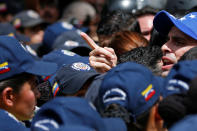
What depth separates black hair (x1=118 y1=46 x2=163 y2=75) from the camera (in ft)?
7.30

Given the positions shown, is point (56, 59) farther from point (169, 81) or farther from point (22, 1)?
point (22, 1)

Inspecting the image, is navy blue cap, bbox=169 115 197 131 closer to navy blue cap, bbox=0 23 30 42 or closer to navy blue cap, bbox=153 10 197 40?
navy blue cap, bbox=153 10 197 40

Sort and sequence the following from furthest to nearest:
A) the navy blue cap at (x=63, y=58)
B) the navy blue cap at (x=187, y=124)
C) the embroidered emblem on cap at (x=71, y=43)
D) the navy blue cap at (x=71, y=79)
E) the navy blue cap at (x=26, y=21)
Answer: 1. the navy blue cap at (x=26, y=21)
2. the embroidered emblem on cap at (x=71, y=43)
3. the navy blue cap at (x=63, y=58)
4. the navy blue cap at (x=71, y=79)
5. the navy blue cap at (x=187, y=124)

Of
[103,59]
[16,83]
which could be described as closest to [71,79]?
[103,59]

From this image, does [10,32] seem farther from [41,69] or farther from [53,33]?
[41,69]

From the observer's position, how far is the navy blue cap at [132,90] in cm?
175

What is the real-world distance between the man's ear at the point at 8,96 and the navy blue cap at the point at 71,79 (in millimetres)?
244

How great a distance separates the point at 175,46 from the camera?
2.59 m

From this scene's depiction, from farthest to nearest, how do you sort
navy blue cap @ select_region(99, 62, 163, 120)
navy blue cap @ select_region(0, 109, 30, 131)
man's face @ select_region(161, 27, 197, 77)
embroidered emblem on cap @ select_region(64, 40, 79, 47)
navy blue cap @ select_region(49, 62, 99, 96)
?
1. embroidered emblem on cap @ select_region(64, 40, 79, 47)
2. man's face @ select_region(161, 27, 197, 77)
3. navy blue cap @ select_region(0, 109, 30, 131)
4. navy blue cap @ select_region(49, 62, 99, 96)
5. navy blue cap @ select_region(99, 62, 163, 120)

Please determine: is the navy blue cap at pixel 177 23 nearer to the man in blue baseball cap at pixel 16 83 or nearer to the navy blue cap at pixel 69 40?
the man in blue baseball cap at pixel 16 83

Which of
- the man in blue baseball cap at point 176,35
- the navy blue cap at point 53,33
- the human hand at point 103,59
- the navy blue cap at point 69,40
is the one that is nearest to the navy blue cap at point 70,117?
the human hand at point 103,59

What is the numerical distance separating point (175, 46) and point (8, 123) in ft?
3.43

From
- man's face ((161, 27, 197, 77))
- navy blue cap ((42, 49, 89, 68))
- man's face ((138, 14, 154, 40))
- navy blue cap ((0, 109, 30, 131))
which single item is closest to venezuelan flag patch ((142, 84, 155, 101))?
man's face ((161, 27, 197, 77))

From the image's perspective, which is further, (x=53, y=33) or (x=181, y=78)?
(x=53, y=33)
